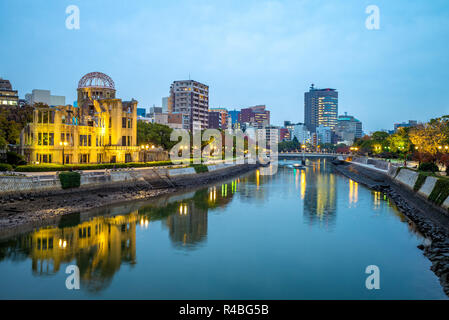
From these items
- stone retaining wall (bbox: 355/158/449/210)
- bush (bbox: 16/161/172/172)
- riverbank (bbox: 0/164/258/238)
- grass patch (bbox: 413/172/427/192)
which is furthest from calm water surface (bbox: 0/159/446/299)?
bush (bbox: 16/161/172/172)

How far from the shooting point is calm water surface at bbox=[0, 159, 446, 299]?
17.7m

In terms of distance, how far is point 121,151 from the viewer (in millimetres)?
57000

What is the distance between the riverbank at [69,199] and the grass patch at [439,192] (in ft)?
107

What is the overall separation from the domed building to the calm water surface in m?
18.9

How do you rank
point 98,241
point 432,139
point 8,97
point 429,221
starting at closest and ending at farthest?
point 98,241 → point 429,221 → point 432,139 → point 8,97

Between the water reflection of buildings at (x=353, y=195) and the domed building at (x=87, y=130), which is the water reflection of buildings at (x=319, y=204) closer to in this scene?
the water reflection of buildings at (x=353, y=195)

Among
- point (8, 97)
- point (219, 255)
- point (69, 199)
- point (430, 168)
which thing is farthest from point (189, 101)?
point (219, 255)

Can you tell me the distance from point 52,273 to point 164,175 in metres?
34.6

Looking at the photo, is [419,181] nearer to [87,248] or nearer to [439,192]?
[439,192]

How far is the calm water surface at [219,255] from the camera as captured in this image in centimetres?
1769

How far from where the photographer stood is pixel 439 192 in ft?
105

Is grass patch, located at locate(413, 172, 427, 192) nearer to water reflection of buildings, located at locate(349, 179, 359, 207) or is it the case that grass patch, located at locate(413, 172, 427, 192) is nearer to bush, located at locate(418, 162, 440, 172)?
bush, located at locate(418, 162, 440, 172)

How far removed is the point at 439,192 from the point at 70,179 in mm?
38018
